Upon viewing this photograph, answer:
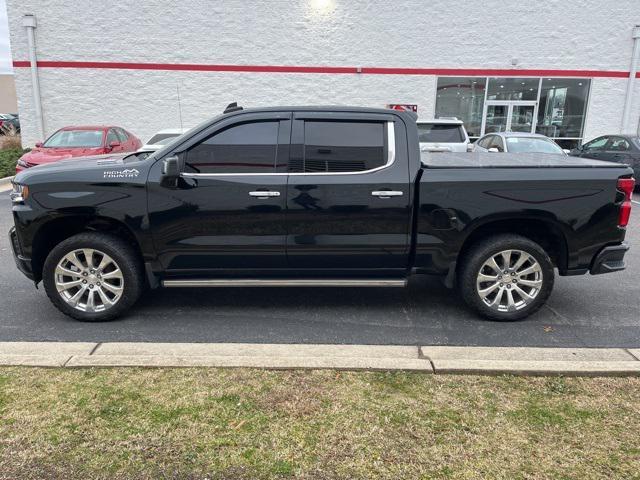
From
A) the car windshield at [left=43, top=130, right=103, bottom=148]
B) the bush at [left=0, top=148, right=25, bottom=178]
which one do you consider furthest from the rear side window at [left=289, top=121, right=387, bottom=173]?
the bush at [left=0, top=148, right=25, bottom=178]

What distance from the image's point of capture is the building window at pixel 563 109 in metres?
18.3

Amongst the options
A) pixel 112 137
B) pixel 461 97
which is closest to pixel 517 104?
pixel 461 97

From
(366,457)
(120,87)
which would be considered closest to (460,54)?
(120,87)

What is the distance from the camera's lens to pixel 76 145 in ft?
39.9

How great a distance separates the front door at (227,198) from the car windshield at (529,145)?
27.0 feet

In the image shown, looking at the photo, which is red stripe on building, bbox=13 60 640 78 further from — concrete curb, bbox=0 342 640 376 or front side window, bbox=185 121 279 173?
concrete curb, bbox=0 342 640 376

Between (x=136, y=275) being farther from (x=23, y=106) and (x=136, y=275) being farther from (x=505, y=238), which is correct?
(x=23, y=106)

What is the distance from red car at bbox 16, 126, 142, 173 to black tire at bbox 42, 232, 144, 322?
7.93 metres

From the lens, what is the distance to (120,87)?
17531 millimetres

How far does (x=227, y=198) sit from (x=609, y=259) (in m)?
3.45

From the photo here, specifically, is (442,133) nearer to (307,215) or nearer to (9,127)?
(307,215)

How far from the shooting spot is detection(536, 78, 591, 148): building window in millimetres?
18281

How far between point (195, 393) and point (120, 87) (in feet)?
55.7

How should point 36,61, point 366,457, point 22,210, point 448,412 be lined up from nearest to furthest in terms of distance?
point 366,457, point 448,412, point 22,210, point 36,61
